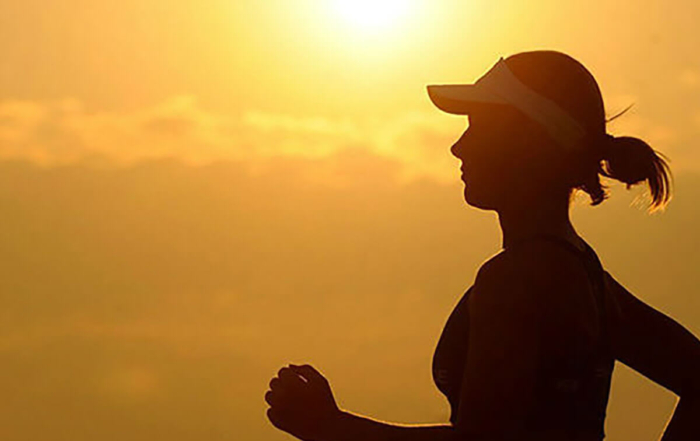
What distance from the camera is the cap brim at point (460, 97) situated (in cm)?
629

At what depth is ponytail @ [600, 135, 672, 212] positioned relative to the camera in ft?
21.0

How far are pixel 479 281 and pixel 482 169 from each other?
486mm

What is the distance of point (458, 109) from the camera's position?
6.39 meters

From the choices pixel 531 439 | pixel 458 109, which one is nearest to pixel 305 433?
pixel 531 439

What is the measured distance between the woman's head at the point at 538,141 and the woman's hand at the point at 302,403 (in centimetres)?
84

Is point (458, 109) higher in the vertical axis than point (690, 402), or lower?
higher

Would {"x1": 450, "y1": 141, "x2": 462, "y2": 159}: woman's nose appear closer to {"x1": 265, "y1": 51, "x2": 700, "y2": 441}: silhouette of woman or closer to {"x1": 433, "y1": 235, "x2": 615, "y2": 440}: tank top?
{"x1": 265, "y1": 51, "x2": 700, "y2": 441}: silhouette of woman

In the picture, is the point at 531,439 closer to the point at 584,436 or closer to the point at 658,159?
the point at 584,436

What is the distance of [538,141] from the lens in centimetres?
625

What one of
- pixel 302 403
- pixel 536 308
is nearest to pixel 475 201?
pixel 536 308

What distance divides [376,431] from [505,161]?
1.04 meters

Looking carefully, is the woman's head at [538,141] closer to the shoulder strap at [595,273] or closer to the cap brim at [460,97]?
the cap brim at [460,97]

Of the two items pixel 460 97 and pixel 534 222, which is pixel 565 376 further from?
pixel 460 97

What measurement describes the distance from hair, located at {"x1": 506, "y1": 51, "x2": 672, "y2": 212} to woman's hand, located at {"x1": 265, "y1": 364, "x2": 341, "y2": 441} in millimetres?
1144
